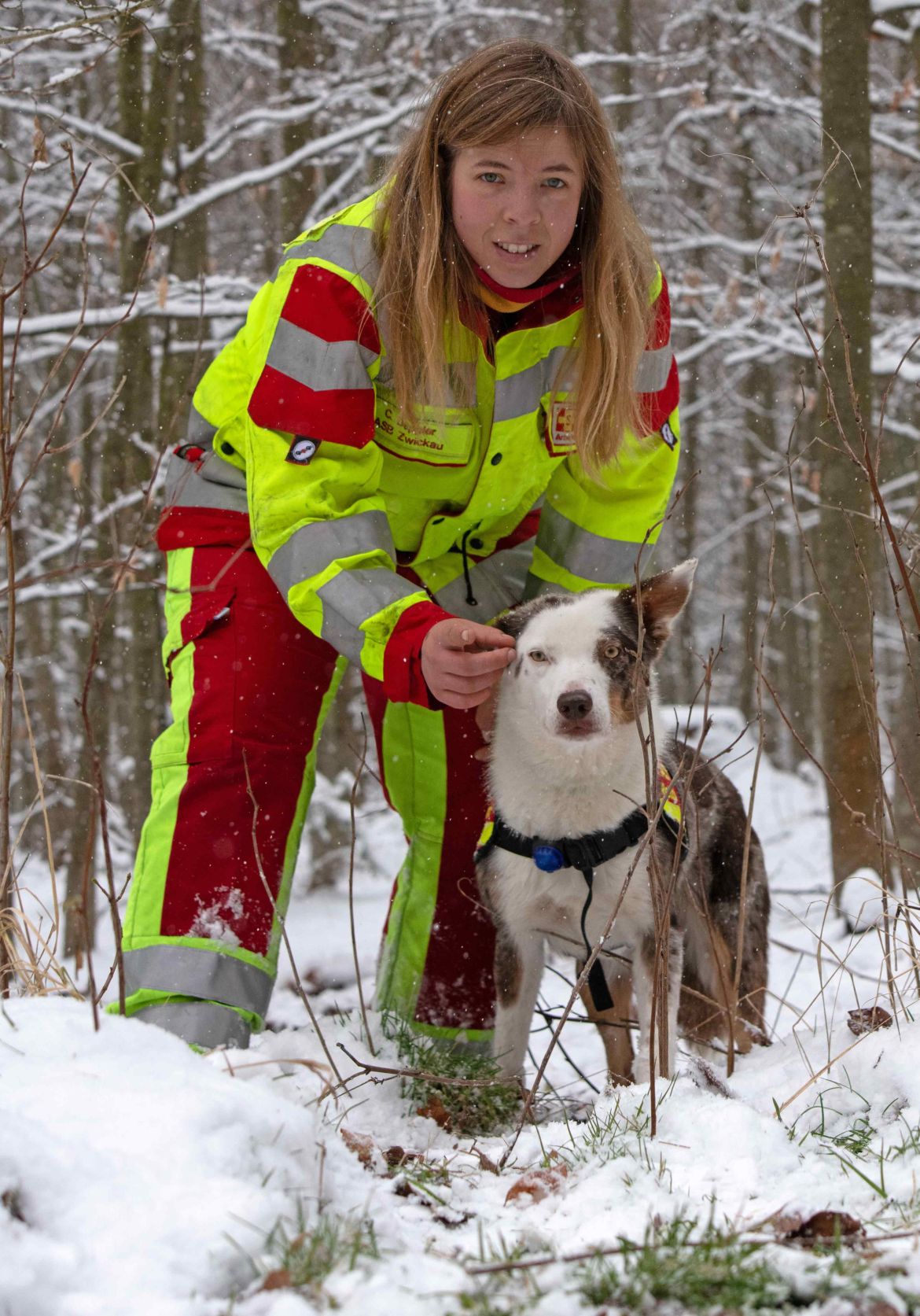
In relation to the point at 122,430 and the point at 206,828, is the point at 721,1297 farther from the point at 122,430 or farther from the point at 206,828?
the point at 122,430

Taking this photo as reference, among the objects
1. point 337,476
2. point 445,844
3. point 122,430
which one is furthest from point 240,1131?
point 122,430

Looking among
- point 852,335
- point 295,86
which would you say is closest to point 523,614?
point 852,335

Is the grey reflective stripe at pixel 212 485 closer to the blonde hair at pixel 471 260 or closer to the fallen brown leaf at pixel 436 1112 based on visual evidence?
the blonde hair at pixel 471 260

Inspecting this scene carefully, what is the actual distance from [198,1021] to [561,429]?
81.8 inches

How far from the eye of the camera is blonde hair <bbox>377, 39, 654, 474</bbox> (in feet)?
10.7

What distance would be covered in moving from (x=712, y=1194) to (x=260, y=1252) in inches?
31.7

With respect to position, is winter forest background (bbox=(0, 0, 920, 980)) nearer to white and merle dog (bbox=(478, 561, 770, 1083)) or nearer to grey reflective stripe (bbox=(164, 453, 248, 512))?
white and merle dog (bbox=(478, 561, 770, 1083))

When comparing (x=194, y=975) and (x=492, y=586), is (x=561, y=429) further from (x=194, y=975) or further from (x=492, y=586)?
(x=194, y=975)

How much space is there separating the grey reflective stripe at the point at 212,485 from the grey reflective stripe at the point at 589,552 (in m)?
1.10

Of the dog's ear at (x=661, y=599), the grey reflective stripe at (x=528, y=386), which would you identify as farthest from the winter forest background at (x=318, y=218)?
the grey reflective stripe at (x=528, y=386)

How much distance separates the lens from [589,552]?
4078mm

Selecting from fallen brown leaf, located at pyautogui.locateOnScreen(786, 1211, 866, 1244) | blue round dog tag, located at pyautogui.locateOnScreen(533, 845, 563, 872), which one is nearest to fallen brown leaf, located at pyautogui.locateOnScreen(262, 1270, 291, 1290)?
fallen brown leaf, located at pyautogui.locateOnScreen(786, 1211, 866, 1244)

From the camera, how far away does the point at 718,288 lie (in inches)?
384

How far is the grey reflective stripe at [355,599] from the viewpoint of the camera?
304 centimetres
